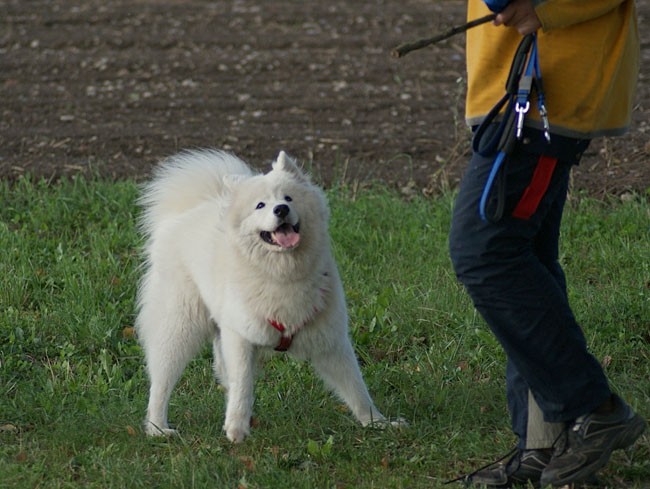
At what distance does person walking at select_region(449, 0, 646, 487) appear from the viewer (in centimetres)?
296

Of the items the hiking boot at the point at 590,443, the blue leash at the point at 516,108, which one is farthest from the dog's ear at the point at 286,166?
the hiking boot at the point at 590,443

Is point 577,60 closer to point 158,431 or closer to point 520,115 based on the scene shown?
point 520,115

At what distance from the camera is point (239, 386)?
3.98 m

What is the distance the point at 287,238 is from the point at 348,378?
0.60 m

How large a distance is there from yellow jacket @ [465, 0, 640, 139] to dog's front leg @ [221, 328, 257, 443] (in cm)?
141

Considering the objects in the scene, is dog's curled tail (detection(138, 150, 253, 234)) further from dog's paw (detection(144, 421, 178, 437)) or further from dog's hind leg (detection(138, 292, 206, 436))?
dog's paw (detection(144, 421, 178, 437))

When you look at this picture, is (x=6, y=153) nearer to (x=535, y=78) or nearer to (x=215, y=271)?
(x=215, y=271)

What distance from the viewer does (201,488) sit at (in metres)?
3.43

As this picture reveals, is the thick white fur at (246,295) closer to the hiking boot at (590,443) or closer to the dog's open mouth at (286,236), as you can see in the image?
the dog's open mouth at (286,236)

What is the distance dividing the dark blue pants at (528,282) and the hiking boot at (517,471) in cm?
17

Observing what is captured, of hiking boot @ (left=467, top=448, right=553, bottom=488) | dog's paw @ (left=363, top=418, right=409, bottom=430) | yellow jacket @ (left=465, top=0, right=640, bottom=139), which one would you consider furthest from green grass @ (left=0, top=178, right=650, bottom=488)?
yellow jacket @ (left=465, top=0, right=640, bottom=139)

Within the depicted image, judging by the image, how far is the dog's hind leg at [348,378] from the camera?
4.02 m

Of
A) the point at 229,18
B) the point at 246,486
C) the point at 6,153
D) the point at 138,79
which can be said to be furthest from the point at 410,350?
the point at 229,18

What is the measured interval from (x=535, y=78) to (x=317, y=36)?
6.72m
